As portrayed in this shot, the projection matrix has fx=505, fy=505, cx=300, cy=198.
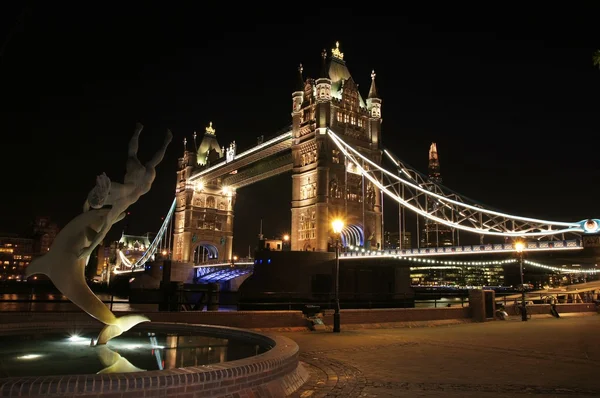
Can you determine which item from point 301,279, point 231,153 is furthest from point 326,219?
point 231,153

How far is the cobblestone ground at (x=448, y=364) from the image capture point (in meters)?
7.73

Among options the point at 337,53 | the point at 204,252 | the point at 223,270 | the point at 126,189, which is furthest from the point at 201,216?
the point at 126,189

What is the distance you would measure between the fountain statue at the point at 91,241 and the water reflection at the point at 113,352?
2.06 ft

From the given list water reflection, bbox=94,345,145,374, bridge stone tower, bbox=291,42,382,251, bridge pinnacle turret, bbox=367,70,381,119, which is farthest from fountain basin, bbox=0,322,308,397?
bridge pinnacle turret, bbox=367,70,381,119

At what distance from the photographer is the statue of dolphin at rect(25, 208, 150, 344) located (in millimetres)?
8508

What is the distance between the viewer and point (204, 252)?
389 ft

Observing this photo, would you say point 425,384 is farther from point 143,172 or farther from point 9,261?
point 9,261

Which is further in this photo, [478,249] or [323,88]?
[323,88]

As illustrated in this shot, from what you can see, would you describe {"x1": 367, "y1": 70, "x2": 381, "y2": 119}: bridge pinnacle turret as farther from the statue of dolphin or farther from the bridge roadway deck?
the statue of dolphin

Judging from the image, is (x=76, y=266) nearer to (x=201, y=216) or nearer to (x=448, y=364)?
(x=448, y=364)

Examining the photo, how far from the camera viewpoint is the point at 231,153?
93.8m

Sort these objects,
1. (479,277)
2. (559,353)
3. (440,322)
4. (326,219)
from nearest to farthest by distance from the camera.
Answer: (559,353) → (440,322) → (326,219) → (479,277)

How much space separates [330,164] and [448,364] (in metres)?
54.0

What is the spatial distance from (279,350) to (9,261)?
154862 millimetres
